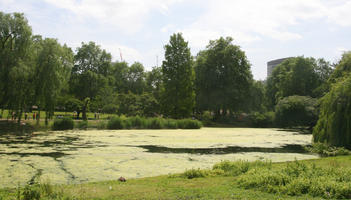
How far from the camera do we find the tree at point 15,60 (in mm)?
19969

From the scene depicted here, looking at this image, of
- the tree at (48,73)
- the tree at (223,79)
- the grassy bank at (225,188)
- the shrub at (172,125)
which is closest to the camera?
the grassy bank at (225,188)

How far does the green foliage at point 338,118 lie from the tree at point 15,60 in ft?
60.2

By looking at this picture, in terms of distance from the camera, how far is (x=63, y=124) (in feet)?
79.2

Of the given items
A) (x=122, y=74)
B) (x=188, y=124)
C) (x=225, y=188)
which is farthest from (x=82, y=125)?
(x=122, y=74)

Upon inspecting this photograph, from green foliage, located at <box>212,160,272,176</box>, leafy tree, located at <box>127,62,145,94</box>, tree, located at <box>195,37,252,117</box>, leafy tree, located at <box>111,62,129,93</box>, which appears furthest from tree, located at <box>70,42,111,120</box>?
green foliage, located at <box>212,160,272,176</box>

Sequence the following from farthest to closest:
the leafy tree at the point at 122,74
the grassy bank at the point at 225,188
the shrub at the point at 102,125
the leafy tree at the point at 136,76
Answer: the leafy tree at the point at 136,76 → the leafy tree at the point at 122,74 → the shrub at the point at 102,125 → the grassy bank at the point at 225,188

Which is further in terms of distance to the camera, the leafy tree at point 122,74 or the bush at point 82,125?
the leafy tree at point 122,74

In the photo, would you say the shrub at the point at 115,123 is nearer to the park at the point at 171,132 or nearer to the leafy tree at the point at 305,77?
the park at the point at 171,132

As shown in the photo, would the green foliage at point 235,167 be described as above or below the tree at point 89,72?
below

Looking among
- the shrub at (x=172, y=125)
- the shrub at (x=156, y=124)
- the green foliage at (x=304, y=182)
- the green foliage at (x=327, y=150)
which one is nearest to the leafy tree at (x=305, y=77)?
the shrub at (x=172, y=125)

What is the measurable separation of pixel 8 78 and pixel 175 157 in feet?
47.7

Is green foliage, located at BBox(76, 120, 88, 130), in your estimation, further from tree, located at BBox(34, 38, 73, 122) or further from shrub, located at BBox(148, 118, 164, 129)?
shrub, located at BBox(148, 118, 164, 129)

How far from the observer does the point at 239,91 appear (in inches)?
1668

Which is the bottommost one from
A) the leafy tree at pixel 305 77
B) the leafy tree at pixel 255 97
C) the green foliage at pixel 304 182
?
the green foliage at pixel 304 182
